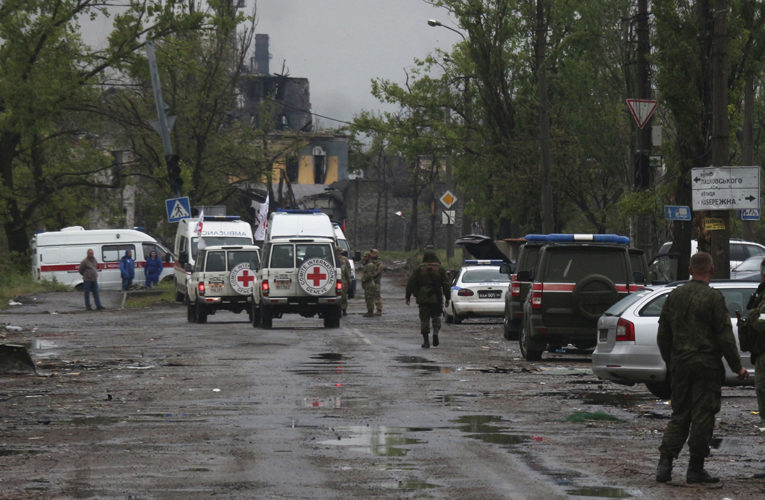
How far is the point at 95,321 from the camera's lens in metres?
35.7

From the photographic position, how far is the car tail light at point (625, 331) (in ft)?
54.0

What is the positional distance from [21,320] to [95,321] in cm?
187

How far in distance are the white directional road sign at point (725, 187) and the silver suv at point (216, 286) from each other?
15.5m

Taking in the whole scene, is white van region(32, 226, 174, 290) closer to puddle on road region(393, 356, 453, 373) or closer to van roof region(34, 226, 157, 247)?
van roof region(34, 226, 157, 247)

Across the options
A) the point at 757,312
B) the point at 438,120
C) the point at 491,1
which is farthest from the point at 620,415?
the point at 438,120

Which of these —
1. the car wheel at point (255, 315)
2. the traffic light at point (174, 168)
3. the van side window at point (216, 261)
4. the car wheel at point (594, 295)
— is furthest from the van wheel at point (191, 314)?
the car wheel at point (594, 295)

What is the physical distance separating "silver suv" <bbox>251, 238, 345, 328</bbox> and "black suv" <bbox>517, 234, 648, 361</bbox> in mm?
9869

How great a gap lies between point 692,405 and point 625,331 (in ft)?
21.2

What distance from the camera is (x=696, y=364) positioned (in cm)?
1010

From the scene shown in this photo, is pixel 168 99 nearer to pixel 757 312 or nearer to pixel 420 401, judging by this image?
pixel 420 401

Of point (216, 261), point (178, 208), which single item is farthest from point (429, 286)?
point (178, 208)

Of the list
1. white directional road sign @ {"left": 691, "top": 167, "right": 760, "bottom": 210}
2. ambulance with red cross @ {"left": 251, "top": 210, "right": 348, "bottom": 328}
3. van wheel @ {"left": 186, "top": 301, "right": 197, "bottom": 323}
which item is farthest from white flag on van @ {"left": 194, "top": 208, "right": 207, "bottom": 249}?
white directional road sign @ {"left": 691, "top": 167, "right": 760, "bottom": 210}

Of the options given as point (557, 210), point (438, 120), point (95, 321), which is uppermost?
point (438, 120)

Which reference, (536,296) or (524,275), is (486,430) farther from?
(524,275)
